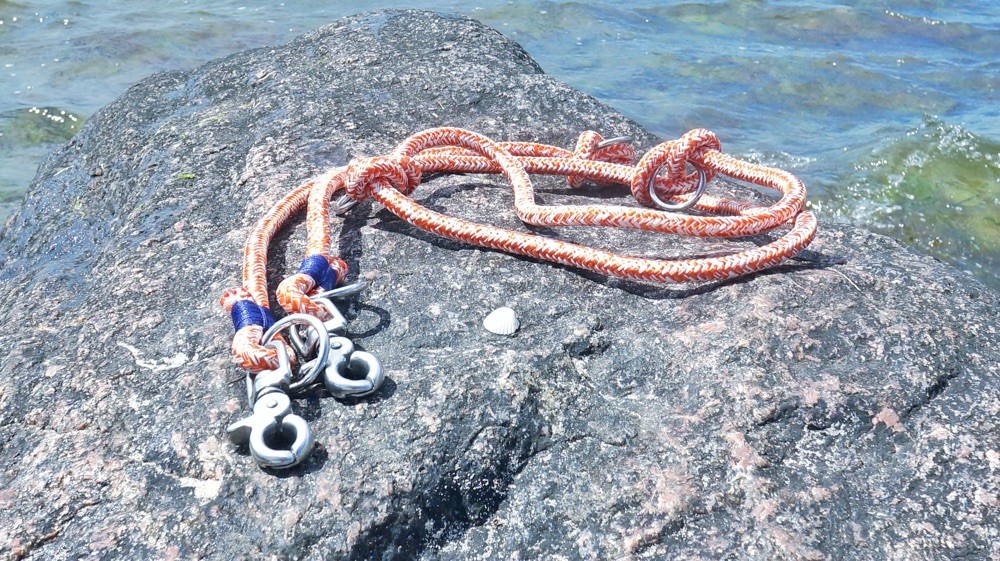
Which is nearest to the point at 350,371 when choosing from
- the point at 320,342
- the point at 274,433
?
the point at 320,342

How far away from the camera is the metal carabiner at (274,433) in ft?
5.22

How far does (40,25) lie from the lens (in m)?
8.54

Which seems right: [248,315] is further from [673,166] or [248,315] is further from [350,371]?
[673,166]

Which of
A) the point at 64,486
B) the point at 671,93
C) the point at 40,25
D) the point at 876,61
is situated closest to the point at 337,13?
the point at 40,25

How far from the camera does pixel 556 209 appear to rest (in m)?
2.33

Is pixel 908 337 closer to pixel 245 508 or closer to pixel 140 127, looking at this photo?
pixel 245 508

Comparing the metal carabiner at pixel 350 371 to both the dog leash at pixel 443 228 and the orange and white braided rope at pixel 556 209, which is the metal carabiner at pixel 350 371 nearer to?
the dog leash at pixel 443 228

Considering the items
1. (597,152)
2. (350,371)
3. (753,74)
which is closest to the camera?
(350,371)

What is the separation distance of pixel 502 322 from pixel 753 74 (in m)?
6.07

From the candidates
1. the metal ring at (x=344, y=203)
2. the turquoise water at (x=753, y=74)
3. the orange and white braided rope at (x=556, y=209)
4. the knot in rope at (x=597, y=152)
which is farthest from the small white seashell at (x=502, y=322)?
the turquoise water at (x=753, y=74)

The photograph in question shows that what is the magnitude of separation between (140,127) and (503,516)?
8.71 feet

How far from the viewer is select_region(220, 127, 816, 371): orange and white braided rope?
83.7 inches

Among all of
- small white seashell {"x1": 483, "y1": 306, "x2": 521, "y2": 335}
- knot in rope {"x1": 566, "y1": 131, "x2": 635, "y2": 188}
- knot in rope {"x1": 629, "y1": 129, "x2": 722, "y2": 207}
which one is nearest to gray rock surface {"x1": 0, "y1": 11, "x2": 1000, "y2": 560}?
small white seashell {"x1": 483, "y1": 306, "x2": 521, "y2": 335}

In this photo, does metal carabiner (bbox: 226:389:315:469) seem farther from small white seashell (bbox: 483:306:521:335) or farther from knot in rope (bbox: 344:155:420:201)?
knot in rope (bbox: 344:155:420:201)
